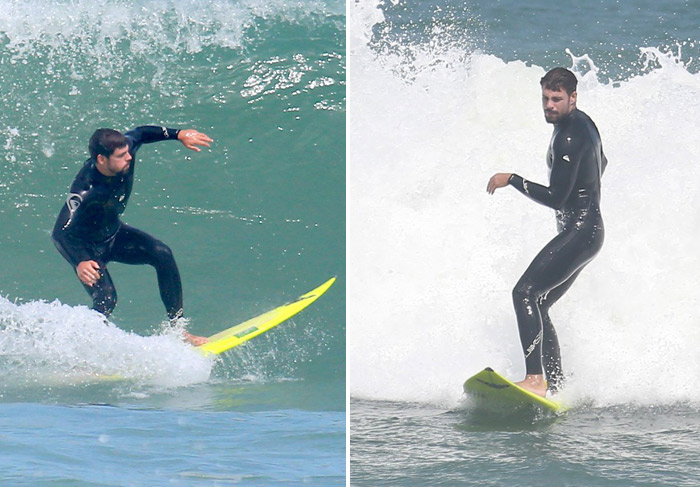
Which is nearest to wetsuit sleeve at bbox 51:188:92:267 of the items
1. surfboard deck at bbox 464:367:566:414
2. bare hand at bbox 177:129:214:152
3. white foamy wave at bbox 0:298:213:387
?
white foamy wave at bbox 0:298:213:387

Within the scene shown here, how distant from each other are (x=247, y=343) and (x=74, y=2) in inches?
197

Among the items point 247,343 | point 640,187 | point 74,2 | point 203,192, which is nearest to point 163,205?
point 203,192

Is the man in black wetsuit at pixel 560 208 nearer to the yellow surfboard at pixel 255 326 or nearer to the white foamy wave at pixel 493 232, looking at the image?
the white foamy wave at pixel 493 232

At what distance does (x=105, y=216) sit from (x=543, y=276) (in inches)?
101

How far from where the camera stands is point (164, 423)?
5.14 metres

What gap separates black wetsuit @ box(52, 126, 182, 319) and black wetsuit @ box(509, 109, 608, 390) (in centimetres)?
226

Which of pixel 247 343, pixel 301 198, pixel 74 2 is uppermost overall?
pixel 74 2

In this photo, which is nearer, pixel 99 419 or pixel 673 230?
pixel 99 419

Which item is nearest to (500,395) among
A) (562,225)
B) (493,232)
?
(562,225)

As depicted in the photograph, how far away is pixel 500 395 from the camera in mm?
4887

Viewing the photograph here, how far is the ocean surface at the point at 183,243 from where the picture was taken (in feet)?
15.9

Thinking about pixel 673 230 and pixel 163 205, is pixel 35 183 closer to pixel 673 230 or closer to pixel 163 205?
pixel 163 205

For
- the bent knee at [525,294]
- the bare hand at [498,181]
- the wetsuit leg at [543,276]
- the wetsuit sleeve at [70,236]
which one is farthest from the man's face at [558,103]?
the wetsuit sleeve at [70,236]

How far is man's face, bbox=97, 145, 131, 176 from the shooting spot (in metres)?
5.44
